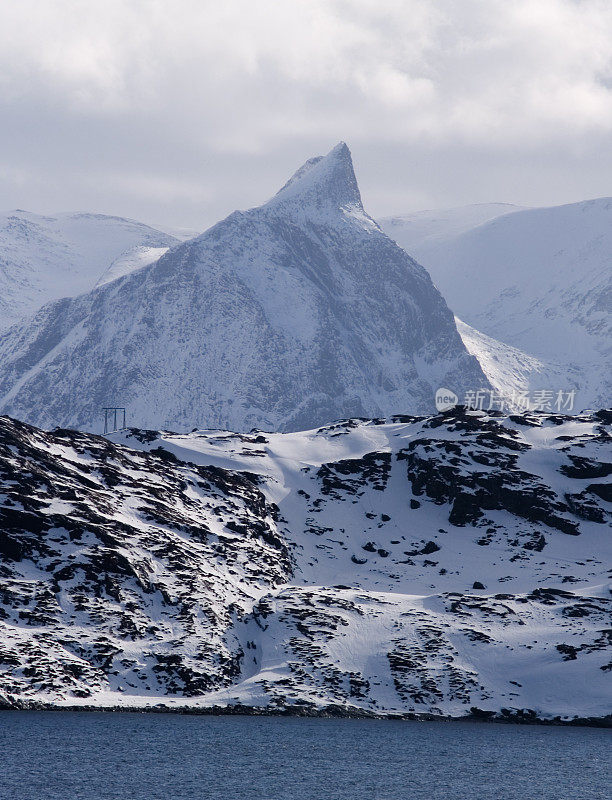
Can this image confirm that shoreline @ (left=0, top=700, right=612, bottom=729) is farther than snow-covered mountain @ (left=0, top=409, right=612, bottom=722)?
No

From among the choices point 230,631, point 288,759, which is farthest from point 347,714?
point 288,759

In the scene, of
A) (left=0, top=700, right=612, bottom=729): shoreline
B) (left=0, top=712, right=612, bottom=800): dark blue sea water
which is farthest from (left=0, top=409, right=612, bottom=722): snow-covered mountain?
(left=0, top=712, right=612, bottom=800): dark blue sea water

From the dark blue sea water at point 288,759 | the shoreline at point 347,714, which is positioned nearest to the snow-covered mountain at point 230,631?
the shoreline at point 347,714

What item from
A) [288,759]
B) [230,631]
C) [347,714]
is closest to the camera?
[288,759]

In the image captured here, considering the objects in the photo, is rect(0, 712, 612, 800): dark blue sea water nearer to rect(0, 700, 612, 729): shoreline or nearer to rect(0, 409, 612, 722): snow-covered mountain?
rect(0, 700, 612, 729): shoreline

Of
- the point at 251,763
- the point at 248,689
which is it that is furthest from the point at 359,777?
the point at 248,689

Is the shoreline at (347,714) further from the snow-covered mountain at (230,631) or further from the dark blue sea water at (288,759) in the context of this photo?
the dark blue sea water at (288,759)

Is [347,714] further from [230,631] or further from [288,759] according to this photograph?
[288,759]
